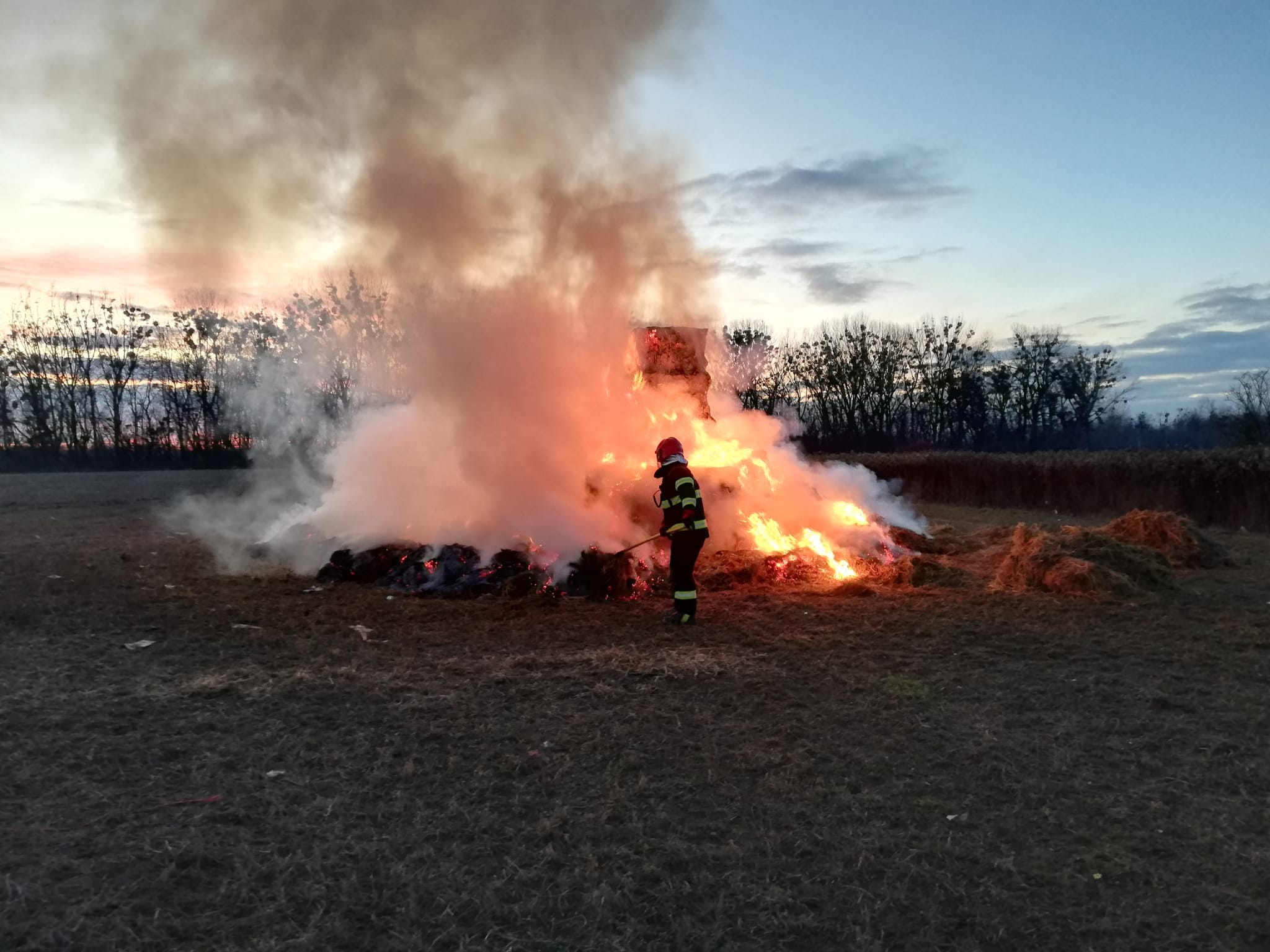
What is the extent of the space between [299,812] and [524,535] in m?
7.53

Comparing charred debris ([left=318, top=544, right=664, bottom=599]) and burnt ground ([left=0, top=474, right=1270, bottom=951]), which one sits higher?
charred debris ([left=318, top=544, right=664, bottom=599])

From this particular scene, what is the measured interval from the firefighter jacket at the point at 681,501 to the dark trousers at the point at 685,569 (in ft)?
0.24

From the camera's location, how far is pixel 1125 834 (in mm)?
4273

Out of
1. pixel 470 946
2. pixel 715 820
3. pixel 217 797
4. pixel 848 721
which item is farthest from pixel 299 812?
pixel 848 721

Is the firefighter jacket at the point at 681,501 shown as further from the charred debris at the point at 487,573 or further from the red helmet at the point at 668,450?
the charred debris at the point at 487,573

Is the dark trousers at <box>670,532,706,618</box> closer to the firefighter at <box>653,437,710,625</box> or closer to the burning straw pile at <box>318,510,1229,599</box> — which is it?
the firefighter at <box>653,437,710,625</box>

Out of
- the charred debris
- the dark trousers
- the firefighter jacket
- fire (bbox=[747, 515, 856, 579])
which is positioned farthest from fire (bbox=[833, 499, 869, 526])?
the dark trousers

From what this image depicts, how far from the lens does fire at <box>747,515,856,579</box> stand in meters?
12.6

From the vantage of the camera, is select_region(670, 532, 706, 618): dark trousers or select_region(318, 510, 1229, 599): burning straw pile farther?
select_region(318, 510, 1229, 599): burning straw pile

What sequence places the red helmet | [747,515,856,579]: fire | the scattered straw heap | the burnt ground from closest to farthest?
the burnt ground → the red helmet → [747,515,856,579]: fire → the scattered straw heap

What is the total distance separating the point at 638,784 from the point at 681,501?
482 centimetres

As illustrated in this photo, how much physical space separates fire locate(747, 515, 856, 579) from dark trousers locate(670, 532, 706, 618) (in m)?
3.55

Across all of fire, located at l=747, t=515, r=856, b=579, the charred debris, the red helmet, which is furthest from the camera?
fire, located at l=747, t=515, r=856, b=579

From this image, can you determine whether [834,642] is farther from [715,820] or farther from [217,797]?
[217,797]
